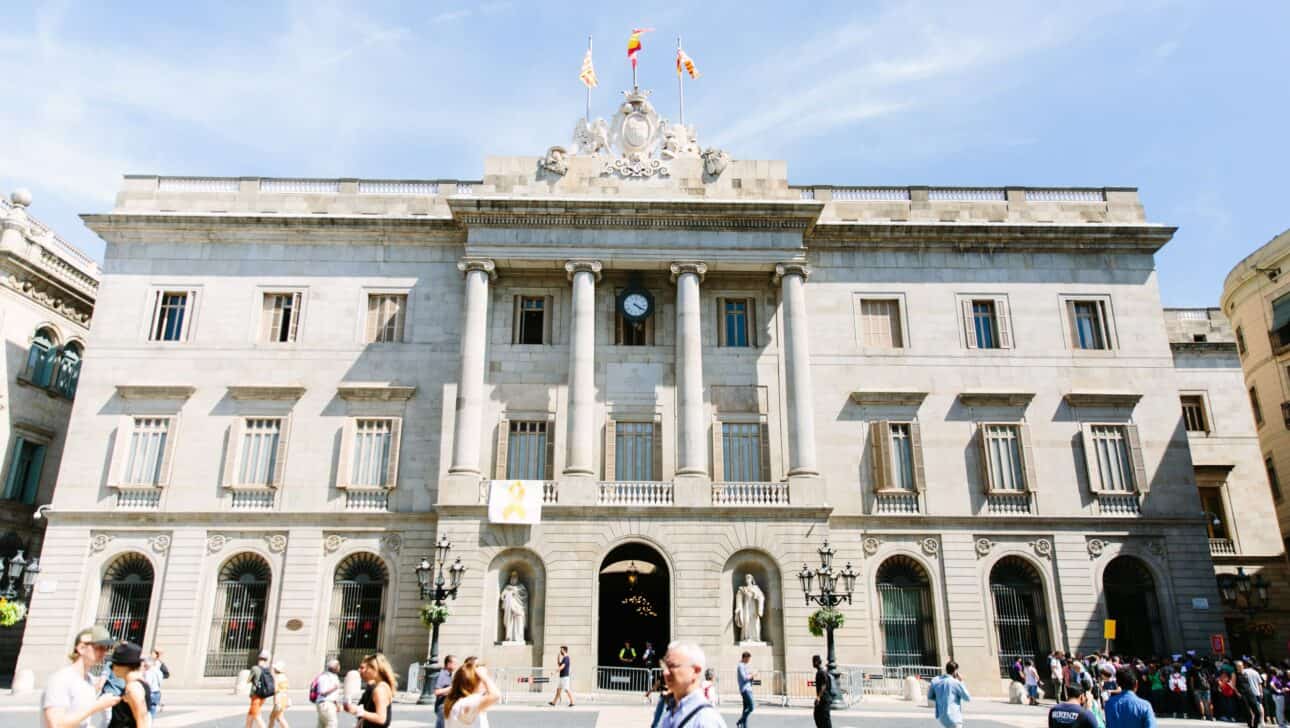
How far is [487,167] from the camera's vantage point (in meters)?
32.2

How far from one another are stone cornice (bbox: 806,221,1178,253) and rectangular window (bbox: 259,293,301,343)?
19491 millimetres

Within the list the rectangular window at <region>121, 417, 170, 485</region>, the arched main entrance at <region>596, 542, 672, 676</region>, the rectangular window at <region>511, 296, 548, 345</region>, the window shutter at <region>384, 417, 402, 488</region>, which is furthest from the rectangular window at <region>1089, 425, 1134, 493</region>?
the rectangular window at <region>121, 417, 170, 485</region>

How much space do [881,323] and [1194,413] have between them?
1817 centimetres

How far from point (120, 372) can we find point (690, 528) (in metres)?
21.3

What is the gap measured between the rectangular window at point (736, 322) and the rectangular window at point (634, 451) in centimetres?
445

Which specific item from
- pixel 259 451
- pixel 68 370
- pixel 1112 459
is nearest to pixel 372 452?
pixel 259 451

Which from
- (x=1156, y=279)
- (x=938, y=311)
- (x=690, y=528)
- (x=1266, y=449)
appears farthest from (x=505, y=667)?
(x=1266, y=449)

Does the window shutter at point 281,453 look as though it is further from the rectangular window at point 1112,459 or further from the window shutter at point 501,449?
the rectangular window at point 1112,459

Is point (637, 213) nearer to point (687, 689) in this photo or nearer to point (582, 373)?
point (582, 373)

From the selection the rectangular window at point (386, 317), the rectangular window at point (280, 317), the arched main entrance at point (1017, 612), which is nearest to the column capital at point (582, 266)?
the rectangular window at point (386, 317)

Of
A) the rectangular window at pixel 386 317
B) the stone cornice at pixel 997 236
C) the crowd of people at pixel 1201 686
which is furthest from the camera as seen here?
the stone cornice at pixel 997 236

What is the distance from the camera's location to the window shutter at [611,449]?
29.8m

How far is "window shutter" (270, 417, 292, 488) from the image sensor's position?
29719mm

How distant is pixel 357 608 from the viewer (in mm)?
29062
